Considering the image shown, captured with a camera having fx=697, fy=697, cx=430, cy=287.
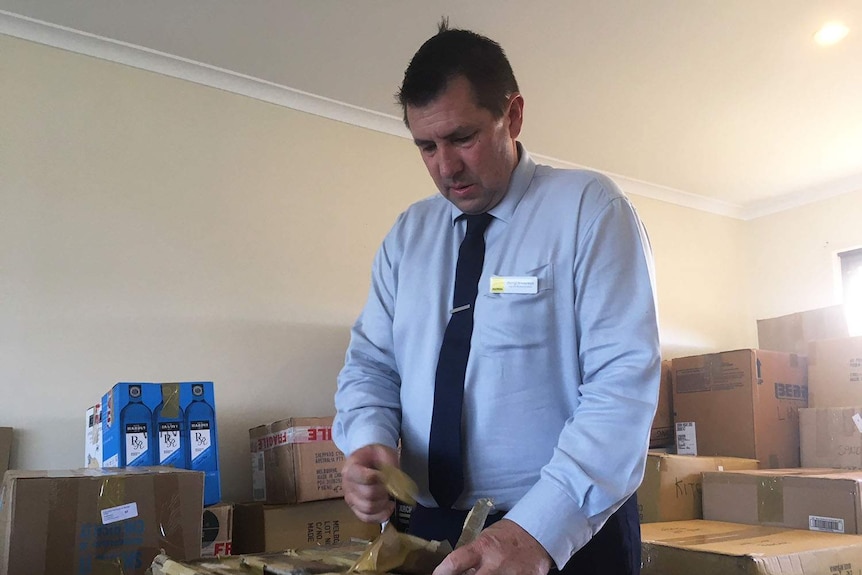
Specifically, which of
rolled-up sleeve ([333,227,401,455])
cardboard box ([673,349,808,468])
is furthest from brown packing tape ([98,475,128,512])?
cardboard box ([673,349,808,468])

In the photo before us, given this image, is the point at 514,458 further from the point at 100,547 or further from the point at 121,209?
the point at 121,209

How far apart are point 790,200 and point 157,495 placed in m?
3.97

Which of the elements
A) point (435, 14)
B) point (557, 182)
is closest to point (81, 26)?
point (435, 14)

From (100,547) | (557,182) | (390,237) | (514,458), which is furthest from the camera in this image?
(100,547)

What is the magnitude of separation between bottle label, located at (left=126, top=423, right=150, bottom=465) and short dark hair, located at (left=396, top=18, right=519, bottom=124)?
1.38m

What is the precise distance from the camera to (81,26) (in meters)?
2.43

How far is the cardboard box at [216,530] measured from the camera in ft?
6.59

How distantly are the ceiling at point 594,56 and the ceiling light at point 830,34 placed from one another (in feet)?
0.09

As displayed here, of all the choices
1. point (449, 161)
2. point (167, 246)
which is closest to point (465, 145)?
point (449, 161)

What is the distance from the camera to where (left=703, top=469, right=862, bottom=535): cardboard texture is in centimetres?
194

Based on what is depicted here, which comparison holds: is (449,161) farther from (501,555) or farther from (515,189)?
(501,555)

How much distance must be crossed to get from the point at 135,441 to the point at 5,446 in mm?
508

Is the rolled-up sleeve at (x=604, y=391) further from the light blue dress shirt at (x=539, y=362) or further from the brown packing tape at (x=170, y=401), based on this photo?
the brown packing tape at (x=170, y=401)

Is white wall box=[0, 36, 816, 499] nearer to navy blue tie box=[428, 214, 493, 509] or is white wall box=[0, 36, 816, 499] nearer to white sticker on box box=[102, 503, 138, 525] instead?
white sticker on box box=[102, 503, 138, 525]
